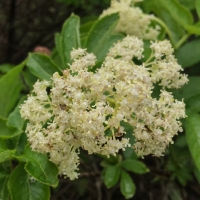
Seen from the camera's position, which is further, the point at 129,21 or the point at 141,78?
the point at 129,21

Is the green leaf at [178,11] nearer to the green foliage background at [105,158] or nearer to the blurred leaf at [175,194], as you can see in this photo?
the green foliage background at [105,158]

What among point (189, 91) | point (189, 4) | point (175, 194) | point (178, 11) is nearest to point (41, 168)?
point (189, 91)

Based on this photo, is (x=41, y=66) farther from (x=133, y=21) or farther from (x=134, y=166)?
(x=134, y=166)

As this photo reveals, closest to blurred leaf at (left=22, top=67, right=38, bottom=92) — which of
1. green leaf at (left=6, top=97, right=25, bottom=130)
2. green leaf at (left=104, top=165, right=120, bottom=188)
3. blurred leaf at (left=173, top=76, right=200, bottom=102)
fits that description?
green leaf at (left=6, top=97, right=25, bottom=130)

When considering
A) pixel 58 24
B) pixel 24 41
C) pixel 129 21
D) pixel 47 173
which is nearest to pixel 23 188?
pixel 47 173

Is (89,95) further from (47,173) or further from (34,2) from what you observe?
(34,2)

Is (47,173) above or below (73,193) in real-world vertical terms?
above

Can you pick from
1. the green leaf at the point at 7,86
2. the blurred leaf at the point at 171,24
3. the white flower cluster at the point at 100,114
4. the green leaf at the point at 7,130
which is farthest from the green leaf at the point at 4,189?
the blurred leaf at the point at 171,24
